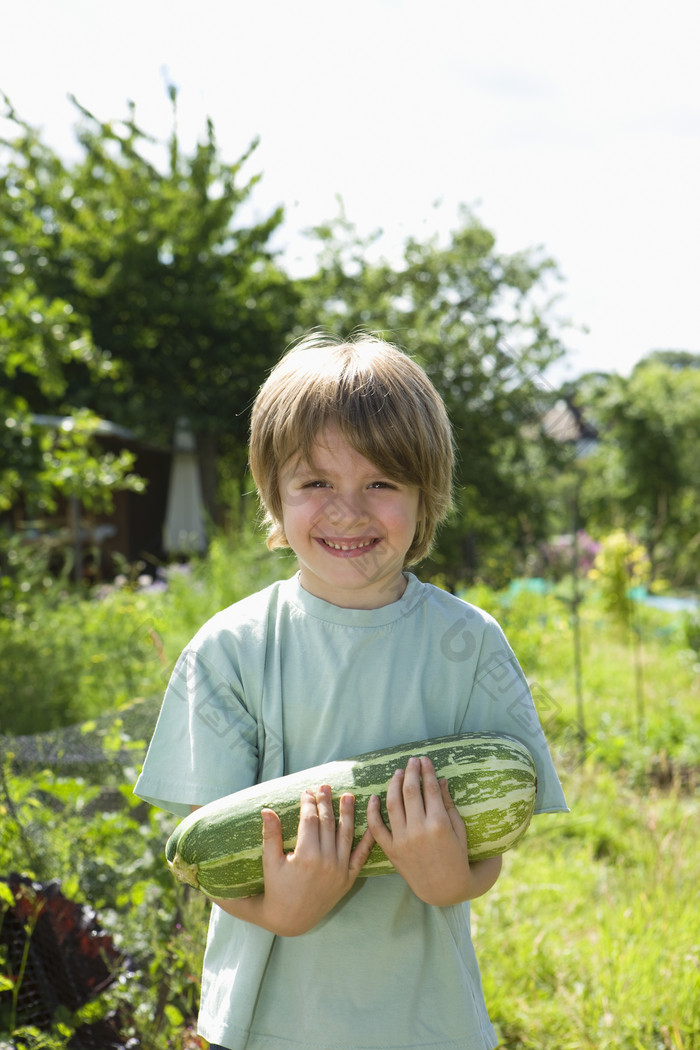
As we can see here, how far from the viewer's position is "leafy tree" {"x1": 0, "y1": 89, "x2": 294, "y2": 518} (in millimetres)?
15219

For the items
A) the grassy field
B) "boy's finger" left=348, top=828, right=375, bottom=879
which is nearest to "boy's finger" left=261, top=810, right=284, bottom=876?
"boy's finger" left=348, top=828, right=375, bottom=879

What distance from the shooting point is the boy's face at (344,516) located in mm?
1466

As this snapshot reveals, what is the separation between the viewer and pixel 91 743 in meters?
2.90

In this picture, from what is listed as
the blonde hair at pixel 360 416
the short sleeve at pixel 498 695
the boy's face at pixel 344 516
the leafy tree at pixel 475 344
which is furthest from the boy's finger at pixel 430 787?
the leafy tree at pixel 475 344

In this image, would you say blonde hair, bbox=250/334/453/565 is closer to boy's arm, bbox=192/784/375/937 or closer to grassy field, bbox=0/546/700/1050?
boy's arm, bbox=192/784/375/937

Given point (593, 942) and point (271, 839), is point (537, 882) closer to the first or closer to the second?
point (593, 942)

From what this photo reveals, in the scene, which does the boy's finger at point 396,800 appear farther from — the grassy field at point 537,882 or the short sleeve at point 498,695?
the grassy field at point 537,882

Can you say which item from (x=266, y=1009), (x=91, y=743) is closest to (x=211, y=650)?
(x=266, y=1009)

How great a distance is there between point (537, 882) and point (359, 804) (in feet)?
7.54

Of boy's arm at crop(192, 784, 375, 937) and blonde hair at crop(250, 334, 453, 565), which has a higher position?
blonde hair at crop(250, 334, 453, 565)

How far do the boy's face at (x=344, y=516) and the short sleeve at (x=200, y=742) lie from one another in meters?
0.25

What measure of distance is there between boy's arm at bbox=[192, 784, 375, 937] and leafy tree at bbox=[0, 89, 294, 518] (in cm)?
1414

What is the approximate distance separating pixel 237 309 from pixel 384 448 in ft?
48.9

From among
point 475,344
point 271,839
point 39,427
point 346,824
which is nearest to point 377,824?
point 346,824
